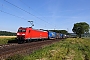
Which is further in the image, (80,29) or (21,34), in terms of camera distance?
(80,29)

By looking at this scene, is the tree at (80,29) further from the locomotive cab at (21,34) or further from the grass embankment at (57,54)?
the grass embankment at (57,54)

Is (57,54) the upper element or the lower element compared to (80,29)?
lower

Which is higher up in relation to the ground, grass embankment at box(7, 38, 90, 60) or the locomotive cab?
the locomotive cab

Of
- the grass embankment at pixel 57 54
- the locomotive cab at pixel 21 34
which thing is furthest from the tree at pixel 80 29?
the grass embankment at pixel 57 54

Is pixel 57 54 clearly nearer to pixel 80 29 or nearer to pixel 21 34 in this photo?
pixel 21 34

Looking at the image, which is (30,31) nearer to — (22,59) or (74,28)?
(22,59)

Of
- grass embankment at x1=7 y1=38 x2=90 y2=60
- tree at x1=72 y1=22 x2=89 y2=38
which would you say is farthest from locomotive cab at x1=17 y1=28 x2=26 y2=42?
tree at x1=72 y1=22 x2=89 y2=38

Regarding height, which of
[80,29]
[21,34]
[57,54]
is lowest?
[57,54]

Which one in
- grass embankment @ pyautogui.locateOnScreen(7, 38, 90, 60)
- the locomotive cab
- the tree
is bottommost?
grass embankment @ pyautogui.locateOnScreen(7, 38, 90, 60)

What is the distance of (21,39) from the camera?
132 feet

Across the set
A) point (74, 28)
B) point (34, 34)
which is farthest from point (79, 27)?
point (34, 34)

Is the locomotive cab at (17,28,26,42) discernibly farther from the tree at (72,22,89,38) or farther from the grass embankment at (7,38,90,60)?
the tree at (72,22,89,38)

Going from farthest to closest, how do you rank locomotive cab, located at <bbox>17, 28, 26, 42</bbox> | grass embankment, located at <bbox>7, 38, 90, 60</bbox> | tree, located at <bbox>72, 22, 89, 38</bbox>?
1. tree, located at <bbox>72, 22, 89, 38</bbox>
2. locomotive cab, located at <bbox>17, 28, 26, 42</bbox>
3. grass embankment, located at <bbox>7, 38, 90, 60</bbox>

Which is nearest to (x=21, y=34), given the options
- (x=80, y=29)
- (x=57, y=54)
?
(x=57, y=54)
